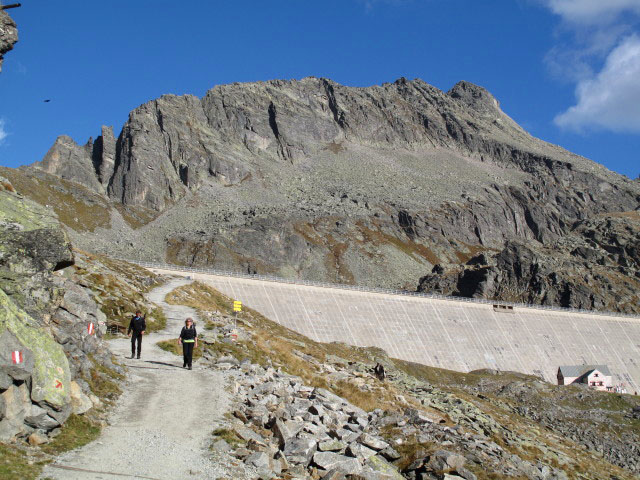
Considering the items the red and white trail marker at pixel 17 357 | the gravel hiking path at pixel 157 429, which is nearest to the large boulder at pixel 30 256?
the red and white trail marker at pixel 17 357

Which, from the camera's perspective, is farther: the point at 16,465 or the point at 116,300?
the point at 116,300

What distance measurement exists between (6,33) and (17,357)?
38.0 ft

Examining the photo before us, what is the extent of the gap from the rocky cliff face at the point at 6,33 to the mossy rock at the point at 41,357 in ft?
30.6

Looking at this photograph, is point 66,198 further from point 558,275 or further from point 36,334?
point 36,334

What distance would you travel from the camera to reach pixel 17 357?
12.1 m

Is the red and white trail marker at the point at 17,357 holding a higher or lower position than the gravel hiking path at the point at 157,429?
higher

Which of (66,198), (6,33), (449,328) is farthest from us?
(66,198)

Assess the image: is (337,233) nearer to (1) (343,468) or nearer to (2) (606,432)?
(2) (606,432)

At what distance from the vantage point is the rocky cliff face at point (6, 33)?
60.2 ft

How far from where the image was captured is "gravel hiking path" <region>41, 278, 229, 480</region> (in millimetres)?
11867

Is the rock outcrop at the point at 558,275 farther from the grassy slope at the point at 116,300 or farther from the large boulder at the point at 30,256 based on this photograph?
the large boulder at the point at 30,256

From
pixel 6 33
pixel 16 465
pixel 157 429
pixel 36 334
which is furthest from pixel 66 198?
pixel 16 465

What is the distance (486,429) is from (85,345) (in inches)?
735

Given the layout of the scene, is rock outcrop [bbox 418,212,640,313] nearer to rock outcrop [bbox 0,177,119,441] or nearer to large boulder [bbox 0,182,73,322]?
rock outcrop [bbox 0,177,119,441]
